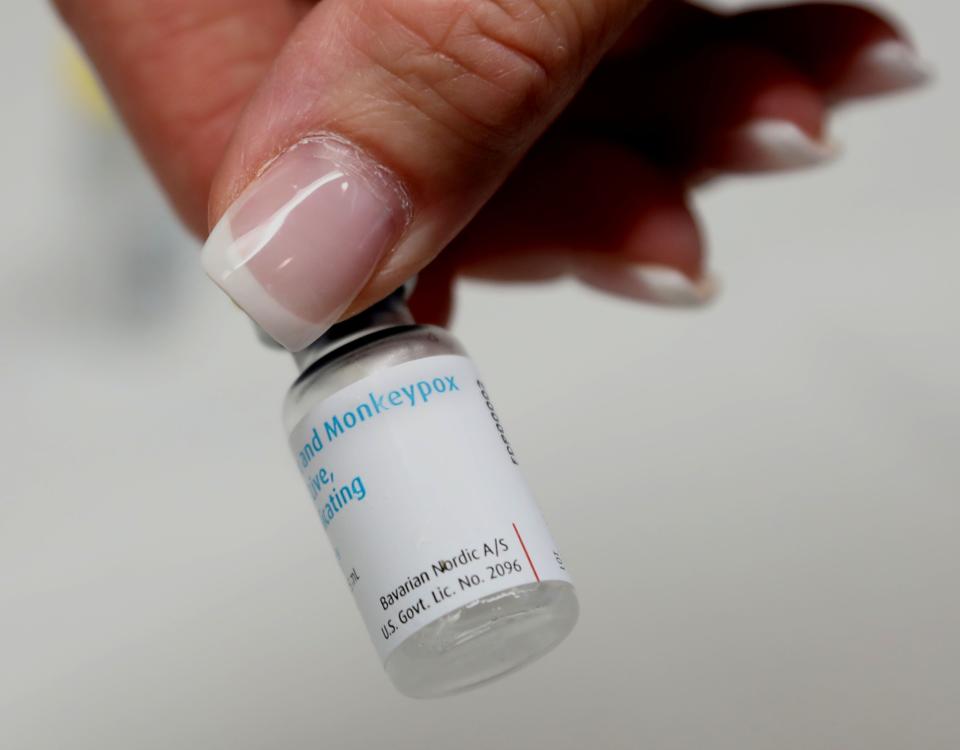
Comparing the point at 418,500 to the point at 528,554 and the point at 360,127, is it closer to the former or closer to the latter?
the point at 528,554

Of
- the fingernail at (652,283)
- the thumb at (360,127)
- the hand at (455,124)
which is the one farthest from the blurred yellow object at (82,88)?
the thumb at (360,127)

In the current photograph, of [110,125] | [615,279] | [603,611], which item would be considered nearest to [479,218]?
[615,279]

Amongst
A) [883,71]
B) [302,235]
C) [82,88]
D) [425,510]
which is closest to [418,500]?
[425,510]

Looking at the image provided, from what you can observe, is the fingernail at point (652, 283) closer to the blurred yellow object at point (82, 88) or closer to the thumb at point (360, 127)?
the thumb at point (360, 127)

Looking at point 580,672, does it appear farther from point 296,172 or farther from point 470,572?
point 296,172

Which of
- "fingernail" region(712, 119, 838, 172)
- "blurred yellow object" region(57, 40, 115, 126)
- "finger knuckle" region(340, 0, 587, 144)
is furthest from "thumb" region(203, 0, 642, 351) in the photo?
"blurred yellow object" region(57, 40, 115, 126)
